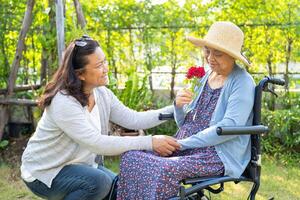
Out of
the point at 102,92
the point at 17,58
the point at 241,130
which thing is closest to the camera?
the point at 241,130

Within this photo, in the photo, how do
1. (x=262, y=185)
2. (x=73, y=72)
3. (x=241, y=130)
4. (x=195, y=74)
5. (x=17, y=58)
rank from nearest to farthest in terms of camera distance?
(x=241, y=130) → (x=73, y=72) → (x=195, y=74) → (x=262, y=185) → (x=17, y=58)

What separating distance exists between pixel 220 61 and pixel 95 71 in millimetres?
654

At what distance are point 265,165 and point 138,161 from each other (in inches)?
95.4

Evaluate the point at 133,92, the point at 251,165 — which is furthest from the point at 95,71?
the point at 133,92

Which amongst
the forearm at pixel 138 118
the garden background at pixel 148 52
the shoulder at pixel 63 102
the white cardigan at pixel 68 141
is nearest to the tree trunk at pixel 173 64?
the garden background at pixel 148 52

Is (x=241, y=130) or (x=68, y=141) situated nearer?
(x=241, y=130)

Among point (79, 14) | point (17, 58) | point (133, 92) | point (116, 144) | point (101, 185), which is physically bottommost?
point (101, 185)

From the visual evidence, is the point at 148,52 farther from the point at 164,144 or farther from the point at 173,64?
the point at 164,144

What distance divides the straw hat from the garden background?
200cm

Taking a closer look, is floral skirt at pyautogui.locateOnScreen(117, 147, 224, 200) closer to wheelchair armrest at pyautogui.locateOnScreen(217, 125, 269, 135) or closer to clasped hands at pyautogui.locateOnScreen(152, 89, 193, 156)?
clasped hands at pyautogui.locateOnScreen(152, 89, 193, 156)

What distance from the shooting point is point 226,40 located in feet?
8.70

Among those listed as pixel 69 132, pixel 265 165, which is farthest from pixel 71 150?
A: pixel 265 165

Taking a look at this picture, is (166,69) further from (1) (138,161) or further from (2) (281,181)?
(1) (138,161)

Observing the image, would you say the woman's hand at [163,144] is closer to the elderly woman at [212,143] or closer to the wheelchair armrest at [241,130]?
the elderly woman at [212,143]
